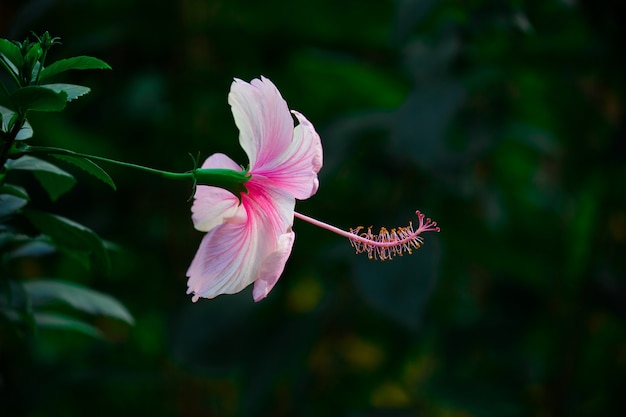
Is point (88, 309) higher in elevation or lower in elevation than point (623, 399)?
lower

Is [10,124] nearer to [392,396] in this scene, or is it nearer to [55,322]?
[55,322]

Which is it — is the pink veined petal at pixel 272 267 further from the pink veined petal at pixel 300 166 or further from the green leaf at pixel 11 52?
the green leaf at pixel 11 52

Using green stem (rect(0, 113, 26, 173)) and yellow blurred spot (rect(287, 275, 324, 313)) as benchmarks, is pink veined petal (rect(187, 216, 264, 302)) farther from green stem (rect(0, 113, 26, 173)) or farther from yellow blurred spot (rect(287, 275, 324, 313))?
yellow blurred spot (rect(287, 275, 324, 313))

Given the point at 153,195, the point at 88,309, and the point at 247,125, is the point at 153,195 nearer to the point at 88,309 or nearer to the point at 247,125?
the point at 88,309

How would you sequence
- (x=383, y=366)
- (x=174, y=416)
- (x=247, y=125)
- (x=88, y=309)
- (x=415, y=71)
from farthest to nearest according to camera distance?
(x=383, y=366) < (x=174, y=416) < (x=415, y=71) < (x=88, y=309) < (x=247, y=125)

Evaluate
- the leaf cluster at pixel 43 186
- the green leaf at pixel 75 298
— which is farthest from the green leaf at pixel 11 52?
the green leaf at pixel 75 298

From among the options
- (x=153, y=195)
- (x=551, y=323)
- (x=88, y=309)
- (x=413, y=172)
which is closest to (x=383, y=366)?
(x=551, y=323)
